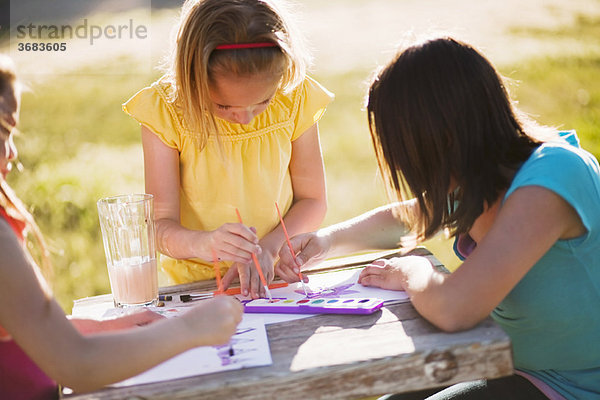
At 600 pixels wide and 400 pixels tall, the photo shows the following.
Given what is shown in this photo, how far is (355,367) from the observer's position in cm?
122

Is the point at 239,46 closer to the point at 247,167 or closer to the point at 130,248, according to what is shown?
the point at 247,167

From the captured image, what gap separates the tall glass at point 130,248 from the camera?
5.37 feet

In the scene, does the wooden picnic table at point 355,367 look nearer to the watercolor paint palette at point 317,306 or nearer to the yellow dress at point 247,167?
the watercolor paint palette at point 317,306

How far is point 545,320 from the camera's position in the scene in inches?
59.3

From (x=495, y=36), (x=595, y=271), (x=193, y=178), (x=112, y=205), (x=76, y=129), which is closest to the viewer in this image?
(x=595, y=271)

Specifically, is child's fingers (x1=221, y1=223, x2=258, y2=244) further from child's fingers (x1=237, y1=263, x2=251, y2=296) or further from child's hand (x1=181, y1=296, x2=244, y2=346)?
child's hand (x1=181, y1=296, x2=244, y2=346)

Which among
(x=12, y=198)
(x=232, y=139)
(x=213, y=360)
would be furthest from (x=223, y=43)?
(x=213, y=360)

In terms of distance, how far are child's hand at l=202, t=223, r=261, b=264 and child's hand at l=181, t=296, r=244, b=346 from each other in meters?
0.33

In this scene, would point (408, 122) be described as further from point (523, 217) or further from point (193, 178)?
point (193, 178)

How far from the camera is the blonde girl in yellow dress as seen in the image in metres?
1.77

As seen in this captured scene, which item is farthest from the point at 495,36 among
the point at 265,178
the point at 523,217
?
the point at 523,217

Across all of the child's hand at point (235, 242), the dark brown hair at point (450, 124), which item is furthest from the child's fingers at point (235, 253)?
the dark brown hair at point (450, 124)

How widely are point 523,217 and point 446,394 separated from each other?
588 mm

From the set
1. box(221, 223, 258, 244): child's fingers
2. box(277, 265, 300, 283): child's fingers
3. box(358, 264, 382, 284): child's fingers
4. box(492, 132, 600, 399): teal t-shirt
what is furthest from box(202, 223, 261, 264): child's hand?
box(492, 132, 600, 399): teal t-shirt
